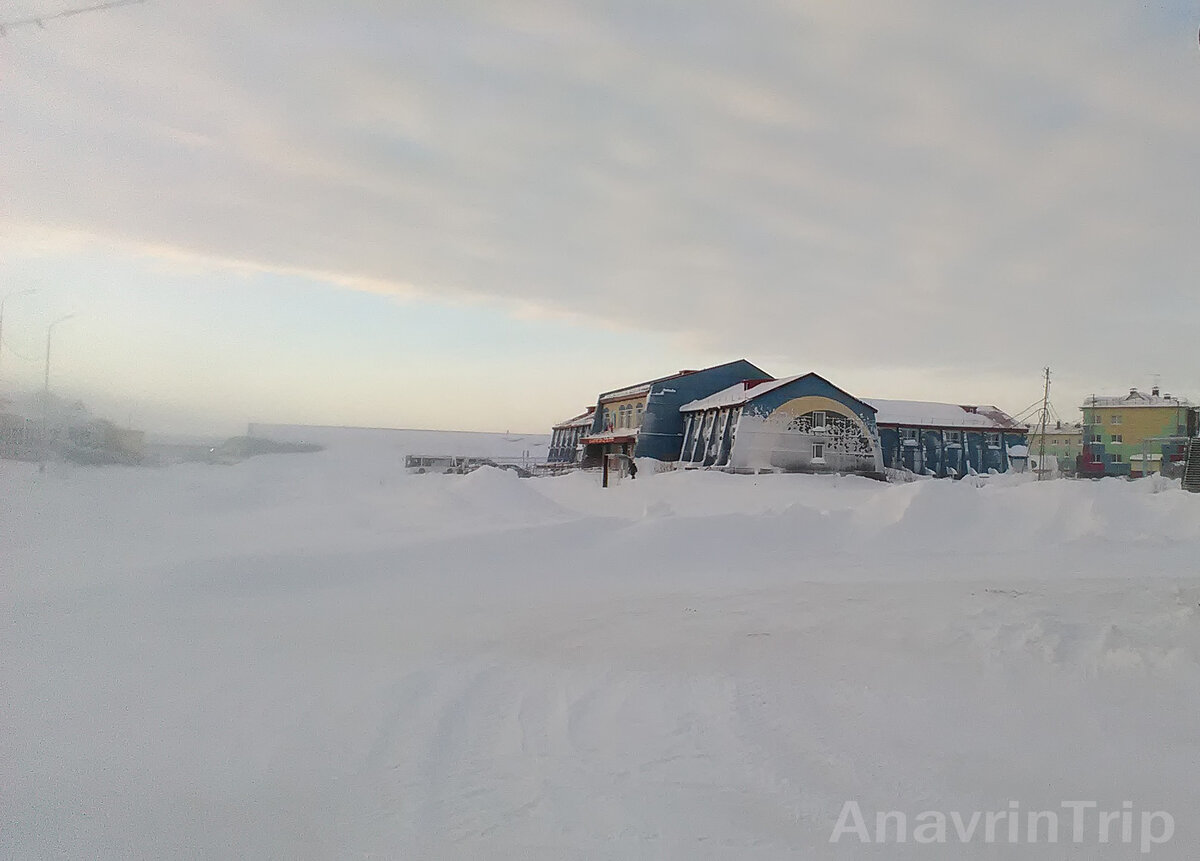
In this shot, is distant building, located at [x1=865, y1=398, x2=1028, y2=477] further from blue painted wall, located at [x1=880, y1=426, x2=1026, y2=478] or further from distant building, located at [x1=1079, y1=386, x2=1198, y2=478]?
distant building, located at [x1=1079, y1=386, x2=1198, y2=478]

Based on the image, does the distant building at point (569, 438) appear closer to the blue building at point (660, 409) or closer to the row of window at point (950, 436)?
the blue building at point (660, 409)

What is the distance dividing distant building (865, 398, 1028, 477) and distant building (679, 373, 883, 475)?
8.52 meters

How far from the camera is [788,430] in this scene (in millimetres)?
34000

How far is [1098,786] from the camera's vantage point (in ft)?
15.8

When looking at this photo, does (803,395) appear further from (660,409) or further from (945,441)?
(945,441)

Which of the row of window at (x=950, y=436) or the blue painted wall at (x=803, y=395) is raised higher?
the blue painted wall at (x=803, y=395)

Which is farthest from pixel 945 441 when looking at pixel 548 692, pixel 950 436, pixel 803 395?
pixel 548 692

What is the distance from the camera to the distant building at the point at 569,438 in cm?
5028

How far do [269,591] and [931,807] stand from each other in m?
8.63

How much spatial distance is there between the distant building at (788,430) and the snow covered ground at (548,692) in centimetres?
1889

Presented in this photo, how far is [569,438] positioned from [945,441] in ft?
74.6

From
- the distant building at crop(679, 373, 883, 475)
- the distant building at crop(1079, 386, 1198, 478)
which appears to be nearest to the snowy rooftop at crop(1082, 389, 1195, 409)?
the distant building at crop(1079, 386, 1198, 478)

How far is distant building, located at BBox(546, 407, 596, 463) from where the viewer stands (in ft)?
165

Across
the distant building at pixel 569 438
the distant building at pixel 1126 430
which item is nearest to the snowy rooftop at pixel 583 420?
the distant building at pixel 569 438
